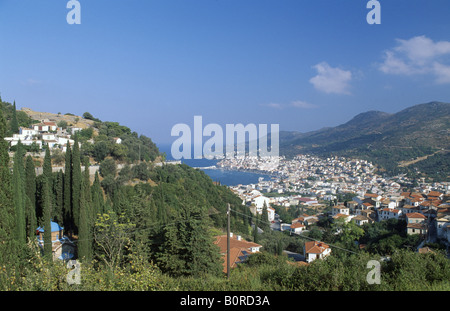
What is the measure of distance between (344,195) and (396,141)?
28.3 m

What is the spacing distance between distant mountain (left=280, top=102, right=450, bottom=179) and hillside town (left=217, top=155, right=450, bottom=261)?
4.14 meters

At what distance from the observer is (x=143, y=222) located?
10.8 meters

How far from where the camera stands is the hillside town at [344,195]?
23.9 m

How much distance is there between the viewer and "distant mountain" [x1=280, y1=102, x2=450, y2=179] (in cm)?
5303

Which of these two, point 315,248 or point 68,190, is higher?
point 68,190

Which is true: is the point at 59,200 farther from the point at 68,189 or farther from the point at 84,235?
the point at 84,235

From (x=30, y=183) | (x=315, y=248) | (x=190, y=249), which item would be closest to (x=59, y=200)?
(x=30, y=183)

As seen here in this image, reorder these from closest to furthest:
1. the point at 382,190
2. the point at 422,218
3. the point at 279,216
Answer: the point at 422,218 < the point at 279,216 < the point at 382,190

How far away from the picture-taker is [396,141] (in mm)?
65312

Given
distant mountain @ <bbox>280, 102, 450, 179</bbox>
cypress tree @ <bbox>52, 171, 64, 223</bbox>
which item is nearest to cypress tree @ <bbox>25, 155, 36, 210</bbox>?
cypress tree @ <bbox>52, 171, 64, 223</bbox>
